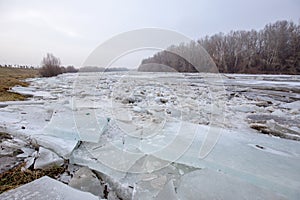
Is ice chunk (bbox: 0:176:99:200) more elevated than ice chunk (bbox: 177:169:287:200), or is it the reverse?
ice chunk (bbox: 0:176:99:200)

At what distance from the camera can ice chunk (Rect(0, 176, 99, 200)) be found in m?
0.71

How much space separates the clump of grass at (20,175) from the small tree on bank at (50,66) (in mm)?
19896

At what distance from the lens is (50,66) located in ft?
59.3

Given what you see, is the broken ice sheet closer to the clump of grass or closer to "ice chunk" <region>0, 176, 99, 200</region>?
the clump of grass

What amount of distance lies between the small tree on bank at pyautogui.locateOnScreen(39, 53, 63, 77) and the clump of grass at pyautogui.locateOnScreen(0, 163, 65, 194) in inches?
783

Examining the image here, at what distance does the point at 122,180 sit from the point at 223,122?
62.4 inches

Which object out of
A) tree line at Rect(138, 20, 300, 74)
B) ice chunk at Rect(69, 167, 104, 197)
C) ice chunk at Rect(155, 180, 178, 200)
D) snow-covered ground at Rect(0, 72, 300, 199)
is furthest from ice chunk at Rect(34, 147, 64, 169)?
tree line at Rect(138, 20, 300, 74)

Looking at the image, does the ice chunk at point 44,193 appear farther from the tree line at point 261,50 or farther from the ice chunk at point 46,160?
the tree line at point 261,50

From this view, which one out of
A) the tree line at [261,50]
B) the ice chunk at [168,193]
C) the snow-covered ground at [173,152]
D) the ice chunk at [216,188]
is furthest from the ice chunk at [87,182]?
the tree line at [261,50]

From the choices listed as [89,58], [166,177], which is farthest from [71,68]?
[166,177]

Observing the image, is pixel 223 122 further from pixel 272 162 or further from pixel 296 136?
pixel 272 162

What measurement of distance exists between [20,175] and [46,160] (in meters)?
0.16

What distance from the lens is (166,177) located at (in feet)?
3.15

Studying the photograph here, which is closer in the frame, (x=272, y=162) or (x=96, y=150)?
(x=272, y=162)
